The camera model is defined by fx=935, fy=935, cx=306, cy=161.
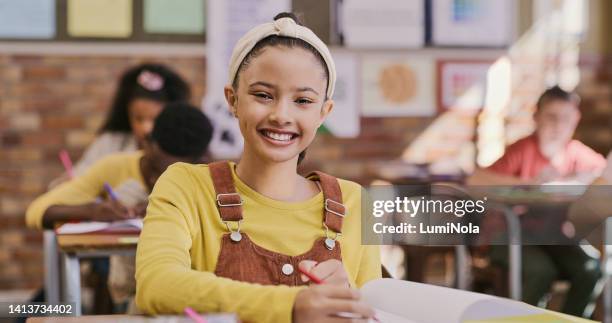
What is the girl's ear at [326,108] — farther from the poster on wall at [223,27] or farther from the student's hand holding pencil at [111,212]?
the poster on wall at [223,27]

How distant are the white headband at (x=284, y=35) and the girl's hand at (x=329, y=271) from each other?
0.64ft

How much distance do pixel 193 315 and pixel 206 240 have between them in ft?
0.60

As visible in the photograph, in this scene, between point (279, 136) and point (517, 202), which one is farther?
point (517, 202)

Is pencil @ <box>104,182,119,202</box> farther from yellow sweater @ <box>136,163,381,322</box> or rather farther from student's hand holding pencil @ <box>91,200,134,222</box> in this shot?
yellow sweater @ <box>136,163,381,322</box>

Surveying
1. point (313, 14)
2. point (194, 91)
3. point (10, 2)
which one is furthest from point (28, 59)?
point (313, 14)

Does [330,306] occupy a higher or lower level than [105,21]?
lower

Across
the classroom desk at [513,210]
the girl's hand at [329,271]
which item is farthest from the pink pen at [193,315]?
the classroom desk at [513,210]

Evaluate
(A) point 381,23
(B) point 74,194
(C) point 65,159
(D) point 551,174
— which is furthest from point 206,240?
(A) point 381,23

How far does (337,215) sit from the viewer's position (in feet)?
3.30

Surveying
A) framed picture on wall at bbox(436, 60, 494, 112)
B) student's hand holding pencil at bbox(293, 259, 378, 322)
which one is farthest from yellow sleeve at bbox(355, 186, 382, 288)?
framed picture on wall at bbox(436, 60, 494, 112)

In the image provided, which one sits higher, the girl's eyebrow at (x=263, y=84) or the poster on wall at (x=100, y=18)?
the poster on wall at (x=100, y=18)

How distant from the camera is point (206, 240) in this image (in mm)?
959

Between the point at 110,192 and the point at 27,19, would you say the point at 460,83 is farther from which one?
the point at 110,192

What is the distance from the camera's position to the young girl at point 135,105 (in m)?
3.14
